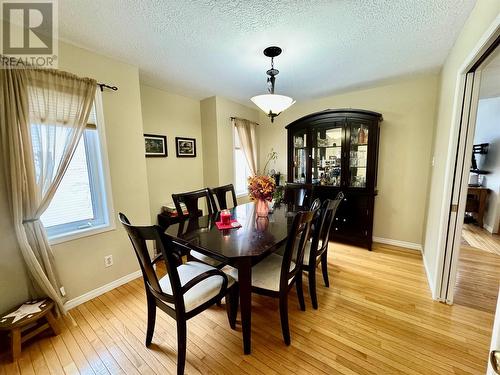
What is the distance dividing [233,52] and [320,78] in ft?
4.22

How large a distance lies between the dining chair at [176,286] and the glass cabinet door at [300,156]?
244 cm

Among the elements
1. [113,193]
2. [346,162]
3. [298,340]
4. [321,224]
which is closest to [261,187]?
[321,224]

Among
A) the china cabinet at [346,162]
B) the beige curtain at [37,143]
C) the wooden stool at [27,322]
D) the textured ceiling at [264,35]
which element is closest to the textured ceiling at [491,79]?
the textured ceiling at [264,35]

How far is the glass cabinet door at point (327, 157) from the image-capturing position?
3174mm

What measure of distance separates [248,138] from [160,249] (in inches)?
125

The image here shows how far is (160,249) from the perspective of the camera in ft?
3.88

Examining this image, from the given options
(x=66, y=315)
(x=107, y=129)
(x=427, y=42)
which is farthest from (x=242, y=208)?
(x=427, y=42)

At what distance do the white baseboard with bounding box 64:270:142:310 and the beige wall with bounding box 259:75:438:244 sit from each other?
139 inches

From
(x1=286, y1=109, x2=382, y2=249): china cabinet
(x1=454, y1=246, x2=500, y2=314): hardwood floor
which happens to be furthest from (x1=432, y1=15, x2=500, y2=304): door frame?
(x1=286, y1=109, x2=382, y2=249): china cabinet

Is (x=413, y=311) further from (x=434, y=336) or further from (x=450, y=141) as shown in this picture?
(x=450, y=141)

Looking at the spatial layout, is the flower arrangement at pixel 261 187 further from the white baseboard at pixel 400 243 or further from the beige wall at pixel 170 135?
the white baseboard at pixel 400 243

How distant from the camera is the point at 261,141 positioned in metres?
4.39

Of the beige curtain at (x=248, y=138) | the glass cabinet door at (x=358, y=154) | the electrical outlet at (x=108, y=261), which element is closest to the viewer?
the electrical outlet at (x=108, y=261)

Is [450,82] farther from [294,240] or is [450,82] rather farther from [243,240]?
[243,240]
